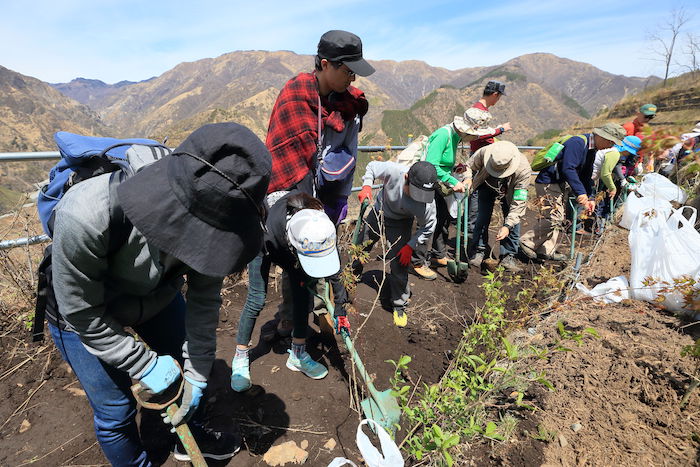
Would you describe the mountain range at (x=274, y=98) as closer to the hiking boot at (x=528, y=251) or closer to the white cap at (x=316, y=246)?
the hiking boot at (x=528, y=251)

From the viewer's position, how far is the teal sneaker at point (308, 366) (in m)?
2.44

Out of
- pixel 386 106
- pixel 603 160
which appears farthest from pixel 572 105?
pixel 603 160

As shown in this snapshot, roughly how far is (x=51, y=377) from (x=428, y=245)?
342 cm

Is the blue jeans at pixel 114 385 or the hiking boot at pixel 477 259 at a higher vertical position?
the blue jeans at pixel 114 385

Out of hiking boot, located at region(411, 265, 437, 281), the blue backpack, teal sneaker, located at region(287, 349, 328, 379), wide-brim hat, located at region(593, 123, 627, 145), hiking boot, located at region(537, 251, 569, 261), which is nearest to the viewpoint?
the blue backpack

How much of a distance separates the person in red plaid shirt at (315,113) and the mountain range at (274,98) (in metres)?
13.6

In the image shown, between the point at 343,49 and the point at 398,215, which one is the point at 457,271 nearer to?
the point at 398,215

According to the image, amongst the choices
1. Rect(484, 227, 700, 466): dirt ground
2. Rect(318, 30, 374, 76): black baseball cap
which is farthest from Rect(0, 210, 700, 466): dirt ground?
Rect(318, 30, 374, 76): black baseball cap

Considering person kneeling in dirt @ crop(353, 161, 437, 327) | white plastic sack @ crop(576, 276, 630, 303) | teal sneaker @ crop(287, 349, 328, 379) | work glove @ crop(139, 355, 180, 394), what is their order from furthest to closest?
1. white plastic sack @ crop(576, 276, 630, 303)
2. person kneeling in dirt @ crop(353, 161, 437, 327)
3. teal sneaker @ crop(287, 349, 328, 379)
4. work glove @ crop(139, 355, 180, 394)

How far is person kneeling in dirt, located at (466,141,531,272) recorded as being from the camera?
3521 millimetres

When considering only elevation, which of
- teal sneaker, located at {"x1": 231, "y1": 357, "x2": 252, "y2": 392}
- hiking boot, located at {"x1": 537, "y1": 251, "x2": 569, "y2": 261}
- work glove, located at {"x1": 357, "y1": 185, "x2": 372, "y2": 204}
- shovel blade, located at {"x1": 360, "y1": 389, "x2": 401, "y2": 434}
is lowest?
hiking boot, located at {"x1": 537, "y1": 251, "x2": 569, "y2": 261}

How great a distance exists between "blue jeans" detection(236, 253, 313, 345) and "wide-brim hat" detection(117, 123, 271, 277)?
3.83 feet

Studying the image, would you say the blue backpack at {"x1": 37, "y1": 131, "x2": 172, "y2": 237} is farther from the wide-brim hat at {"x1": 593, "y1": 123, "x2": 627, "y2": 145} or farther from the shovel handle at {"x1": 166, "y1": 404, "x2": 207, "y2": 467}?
the wide-brim hat at {"x1": 593, "y1": 123, "x2": 627, "y2": 145}

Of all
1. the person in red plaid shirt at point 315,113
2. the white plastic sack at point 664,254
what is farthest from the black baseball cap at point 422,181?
the white plastic sack at point 664,254
